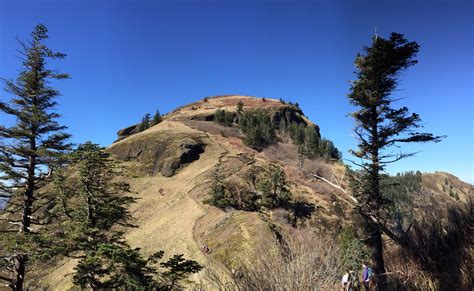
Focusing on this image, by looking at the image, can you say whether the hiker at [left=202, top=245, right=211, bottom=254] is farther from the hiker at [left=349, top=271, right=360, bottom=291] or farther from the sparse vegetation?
the hiker at [left=349, top=271, right=360, bottom=291]

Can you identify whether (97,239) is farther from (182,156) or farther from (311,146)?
(311,146)

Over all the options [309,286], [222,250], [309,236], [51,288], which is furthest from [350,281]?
[51,288]

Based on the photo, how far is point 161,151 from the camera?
197ft

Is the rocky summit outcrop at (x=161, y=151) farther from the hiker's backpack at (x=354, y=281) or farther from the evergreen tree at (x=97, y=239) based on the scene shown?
the hiker's backpack at (x=354, y=281)

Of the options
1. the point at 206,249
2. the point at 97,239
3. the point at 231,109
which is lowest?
the point at 206,249

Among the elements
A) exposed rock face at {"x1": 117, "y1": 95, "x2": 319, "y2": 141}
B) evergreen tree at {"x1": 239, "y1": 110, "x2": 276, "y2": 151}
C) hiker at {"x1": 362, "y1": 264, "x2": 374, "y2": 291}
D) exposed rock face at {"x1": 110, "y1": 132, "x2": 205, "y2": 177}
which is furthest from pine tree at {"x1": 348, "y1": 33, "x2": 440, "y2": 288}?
exposed rock face at {"x1": 117, "y1": 95, "x2": 319, "y2": 141}

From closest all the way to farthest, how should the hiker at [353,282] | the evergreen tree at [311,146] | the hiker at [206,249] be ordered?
1. the hiker at [353,282]
2. the hiker at [206,249]
3. the evergreen tree at [311,146]

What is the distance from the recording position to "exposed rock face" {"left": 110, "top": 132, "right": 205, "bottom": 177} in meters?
56.1

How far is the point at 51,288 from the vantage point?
29.0 m

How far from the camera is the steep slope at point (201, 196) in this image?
31.0 metres

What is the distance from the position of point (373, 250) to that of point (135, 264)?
33.9ft

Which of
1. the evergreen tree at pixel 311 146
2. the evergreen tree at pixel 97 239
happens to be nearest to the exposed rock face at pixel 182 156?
the evergreen tree at pixel 311 146

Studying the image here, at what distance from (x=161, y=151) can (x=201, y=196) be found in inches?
797

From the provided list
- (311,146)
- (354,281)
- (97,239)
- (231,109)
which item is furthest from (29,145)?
(231,109)
